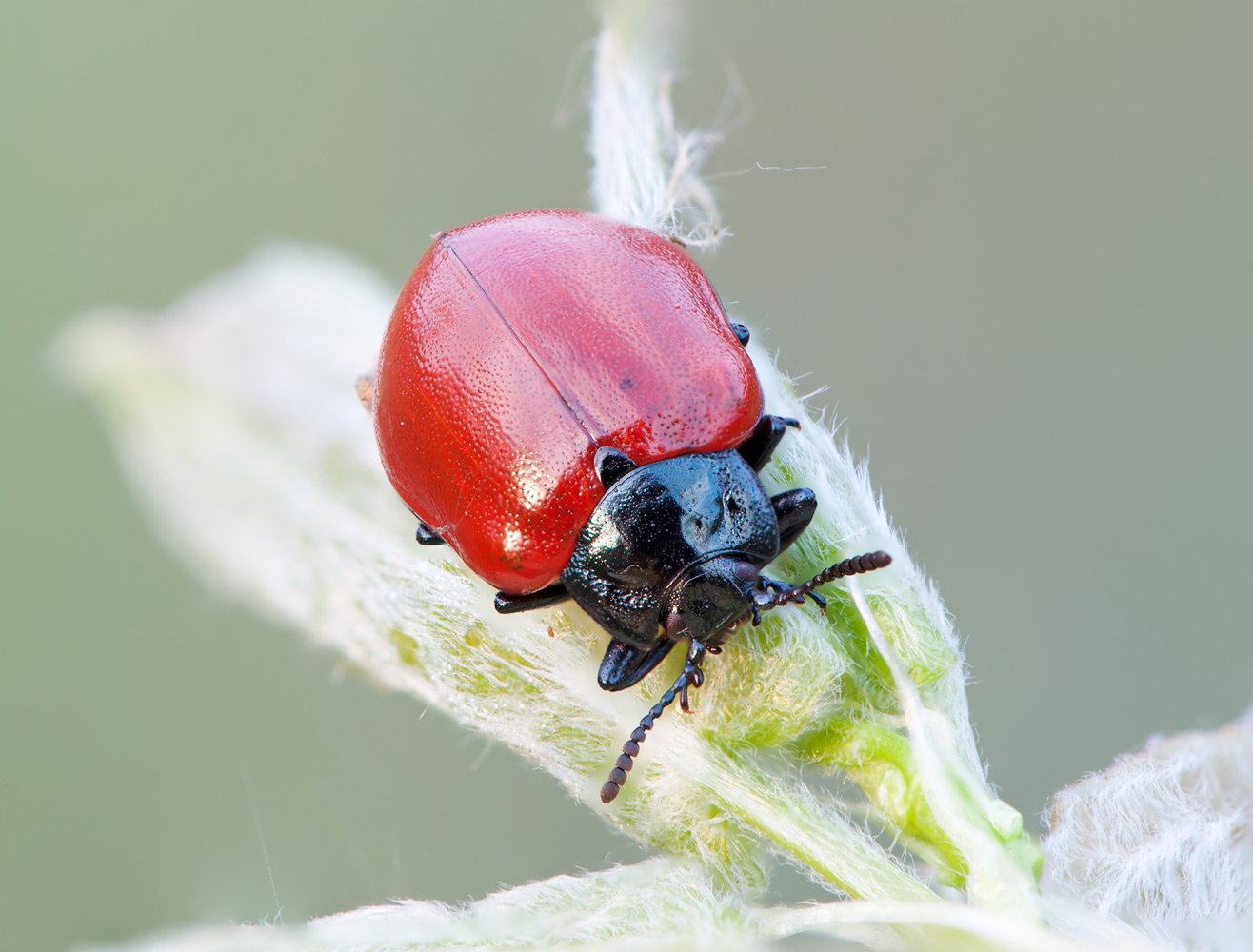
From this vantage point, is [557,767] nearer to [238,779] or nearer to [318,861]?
[318,861]

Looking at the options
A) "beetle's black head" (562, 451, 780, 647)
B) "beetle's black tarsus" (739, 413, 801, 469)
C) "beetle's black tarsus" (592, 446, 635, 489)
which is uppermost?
"beetle's black tarsus" (739, 413, 801, 469)

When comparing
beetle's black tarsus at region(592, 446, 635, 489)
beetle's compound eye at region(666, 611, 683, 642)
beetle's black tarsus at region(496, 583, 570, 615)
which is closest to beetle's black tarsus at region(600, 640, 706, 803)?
beetle's compound eye at region(666, 611, 683, 642)

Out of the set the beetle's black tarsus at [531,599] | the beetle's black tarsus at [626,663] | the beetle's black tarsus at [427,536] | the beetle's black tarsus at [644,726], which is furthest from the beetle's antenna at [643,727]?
the beetle's black tarsus at [427,536]

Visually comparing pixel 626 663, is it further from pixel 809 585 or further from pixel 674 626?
pixel 809 585

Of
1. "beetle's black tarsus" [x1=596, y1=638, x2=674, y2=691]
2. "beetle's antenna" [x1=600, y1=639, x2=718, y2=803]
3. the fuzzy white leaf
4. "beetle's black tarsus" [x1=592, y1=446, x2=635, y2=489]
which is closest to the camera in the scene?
the fuzzy white leaf

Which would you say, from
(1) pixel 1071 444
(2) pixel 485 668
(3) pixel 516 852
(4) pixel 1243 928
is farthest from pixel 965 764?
(1) pixel 1071 444

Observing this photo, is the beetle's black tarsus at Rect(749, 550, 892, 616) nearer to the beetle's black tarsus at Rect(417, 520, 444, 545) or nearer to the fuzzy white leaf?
the fuzzy white leaf
